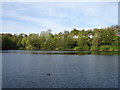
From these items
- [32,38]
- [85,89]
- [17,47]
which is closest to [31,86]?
[85,89]

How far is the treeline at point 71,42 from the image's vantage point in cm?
8744

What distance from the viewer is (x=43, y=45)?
105250mm

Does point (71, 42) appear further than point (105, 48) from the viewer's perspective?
Yes

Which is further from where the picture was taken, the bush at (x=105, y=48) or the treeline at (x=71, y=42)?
the treeline at (x=71, y=42)

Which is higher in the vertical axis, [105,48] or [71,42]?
[71,42]

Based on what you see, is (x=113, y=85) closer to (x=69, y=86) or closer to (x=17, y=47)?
(x=69, y=86)

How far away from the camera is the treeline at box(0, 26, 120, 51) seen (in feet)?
287

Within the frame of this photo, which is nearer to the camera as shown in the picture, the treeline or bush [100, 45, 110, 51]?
bush [100, 45, 110, 51]

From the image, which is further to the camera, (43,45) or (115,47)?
(43,45)

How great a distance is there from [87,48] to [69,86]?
78301 millimetres

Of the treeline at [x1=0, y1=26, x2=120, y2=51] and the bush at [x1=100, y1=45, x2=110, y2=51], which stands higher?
the treeline at [x1=0, y1=26, x2=120, y2=51]

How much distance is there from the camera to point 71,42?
9725 cm

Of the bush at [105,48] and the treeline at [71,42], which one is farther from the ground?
the treeline at [71,42]

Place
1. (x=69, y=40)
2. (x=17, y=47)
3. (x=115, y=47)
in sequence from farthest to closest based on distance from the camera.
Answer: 1. (x=17, y=47)
2. (x=69, y=40)
3. (x=115, y=47)
